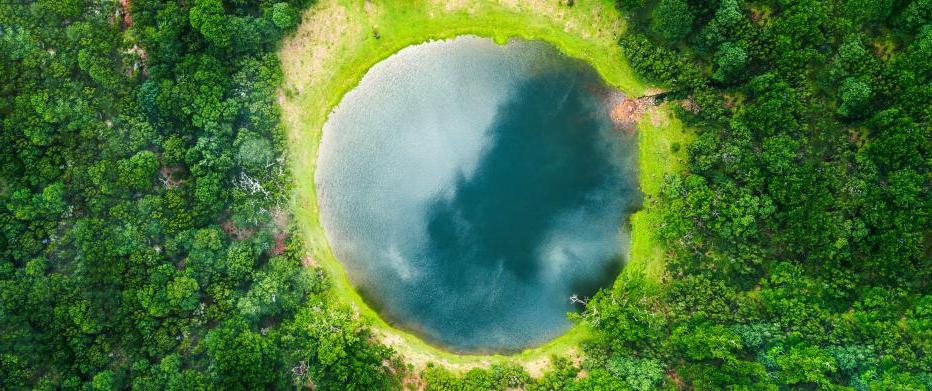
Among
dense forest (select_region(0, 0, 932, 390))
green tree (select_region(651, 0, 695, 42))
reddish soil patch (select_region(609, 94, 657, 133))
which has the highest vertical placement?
green tree (select_region(651, 0, 695, 42))

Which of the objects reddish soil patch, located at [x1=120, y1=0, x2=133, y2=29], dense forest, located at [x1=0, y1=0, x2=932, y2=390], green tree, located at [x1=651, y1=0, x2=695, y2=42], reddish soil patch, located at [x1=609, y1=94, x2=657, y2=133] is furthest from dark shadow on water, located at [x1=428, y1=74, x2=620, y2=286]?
reddish soil patch, located at [x1=120, y1=0, x2=133, y2=29]

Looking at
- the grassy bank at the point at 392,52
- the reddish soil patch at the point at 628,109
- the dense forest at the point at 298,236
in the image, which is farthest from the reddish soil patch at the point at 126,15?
the reddish soil patch at the point at 628,109

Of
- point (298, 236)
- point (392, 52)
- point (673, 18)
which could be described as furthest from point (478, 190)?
point (673, 18)

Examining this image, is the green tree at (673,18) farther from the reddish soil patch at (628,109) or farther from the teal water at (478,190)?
the teal water at (478,190)

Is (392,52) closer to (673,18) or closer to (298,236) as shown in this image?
(298,236)

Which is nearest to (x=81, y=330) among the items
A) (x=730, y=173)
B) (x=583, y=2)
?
(x=583, y=2)

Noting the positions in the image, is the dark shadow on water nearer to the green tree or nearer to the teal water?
the teal water
